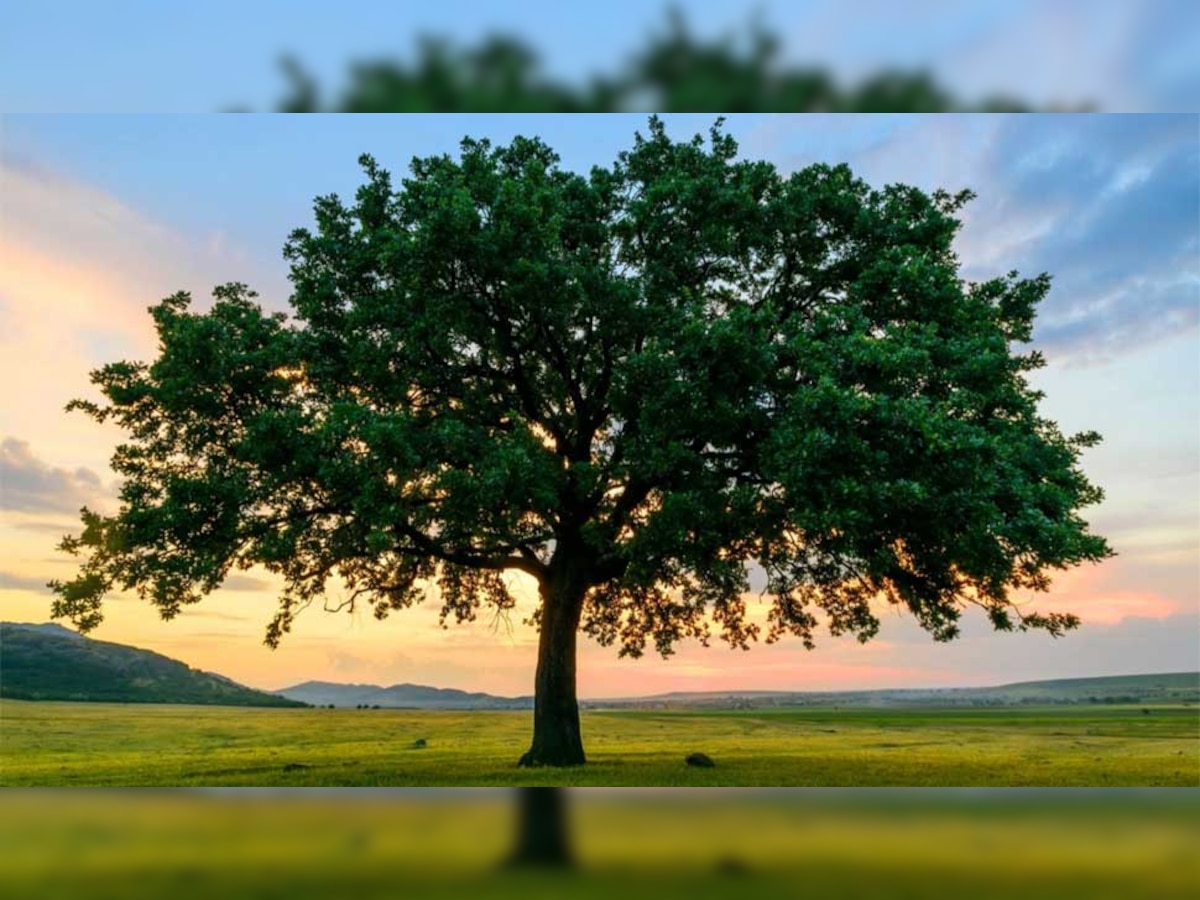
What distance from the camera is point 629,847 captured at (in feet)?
43.6

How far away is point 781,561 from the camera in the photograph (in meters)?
27.7

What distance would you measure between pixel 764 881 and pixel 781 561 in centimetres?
1698

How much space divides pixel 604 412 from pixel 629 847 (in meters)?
16.8

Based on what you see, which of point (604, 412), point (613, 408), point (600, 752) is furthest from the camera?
point (600, 752)

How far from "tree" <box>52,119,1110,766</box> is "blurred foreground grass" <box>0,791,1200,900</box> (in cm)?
667

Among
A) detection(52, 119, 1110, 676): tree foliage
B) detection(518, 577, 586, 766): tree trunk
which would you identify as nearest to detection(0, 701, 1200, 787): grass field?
detection(518, 577, 586, 766): tree trunk

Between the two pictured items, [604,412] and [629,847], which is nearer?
[629,847]

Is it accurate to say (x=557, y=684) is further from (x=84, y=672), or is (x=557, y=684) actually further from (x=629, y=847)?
(x=84, y=672)

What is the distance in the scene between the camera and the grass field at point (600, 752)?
→ 25.0m

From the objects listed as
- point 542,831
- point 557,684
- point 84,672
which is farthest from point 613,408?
point 84,672

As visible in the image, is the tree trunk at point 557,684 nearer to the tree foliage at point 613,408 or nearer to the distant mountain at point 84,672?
the tree foliage at point 613,408

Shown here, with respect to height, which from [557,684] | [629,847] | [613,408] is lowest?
[629,847]

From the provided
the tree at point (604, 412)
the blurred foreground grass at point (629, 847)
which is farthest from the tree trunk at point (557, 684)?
the blurred foreground grass at point (629, 847)
